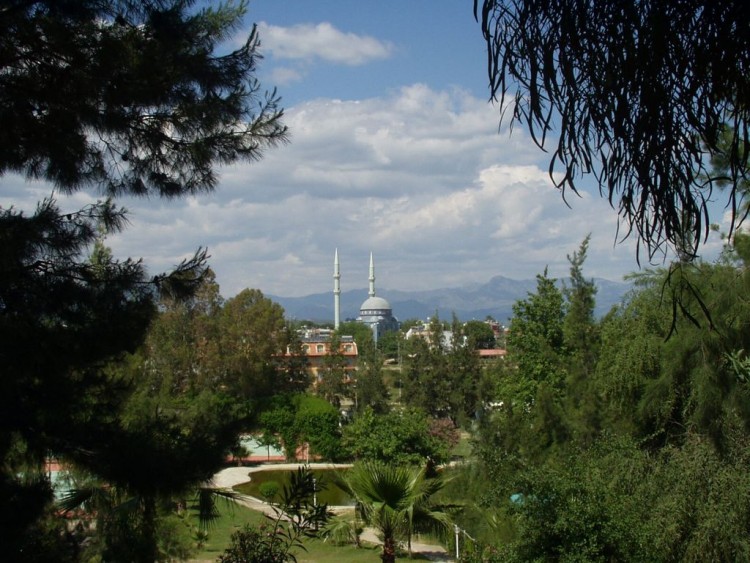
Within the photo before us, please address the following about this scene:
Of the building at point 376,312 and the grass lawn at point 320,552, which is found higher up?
the building at point 376,312

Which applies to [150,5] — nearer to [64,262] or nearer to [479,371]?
[64,262]

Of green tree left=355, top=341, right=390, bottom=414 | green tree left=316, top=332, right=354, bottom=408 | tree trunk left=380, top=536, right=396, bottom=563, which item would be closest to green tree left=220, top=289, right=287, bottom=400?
green tree left=316, top=332, right=354, bottom=408

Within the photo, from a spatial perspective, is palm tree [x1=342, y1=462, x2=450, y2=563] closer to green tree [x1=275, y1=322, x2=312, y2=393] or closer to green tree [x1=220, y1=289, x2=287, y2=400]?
green tree [x1=220, y1=289, x2=287, y2=400]

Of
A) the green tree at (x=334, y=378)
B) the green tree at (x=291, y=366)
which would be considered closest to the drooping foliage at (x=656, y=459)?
the green tree at (x=291, y=366)

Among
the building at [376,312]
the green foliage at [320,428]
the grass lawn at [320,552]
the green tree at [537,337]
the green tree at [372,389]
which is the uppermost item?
the building at [376,312]

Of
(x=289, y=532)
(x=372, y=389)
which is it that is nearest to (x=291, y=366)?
(x=372, y=389)

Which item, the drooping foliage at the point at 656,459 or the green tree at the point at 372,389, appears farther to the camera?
the green tree at the point at 372,389

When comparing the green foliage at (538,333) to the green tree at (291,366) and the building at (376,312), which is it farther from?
the building at (376,312)

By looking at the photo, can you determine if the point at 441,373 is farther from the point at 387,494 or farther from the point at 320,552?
the point at 387,494

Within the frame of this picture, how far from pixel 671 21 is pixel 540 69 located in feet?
1.20

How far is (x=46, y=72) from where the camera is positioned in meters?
6.14

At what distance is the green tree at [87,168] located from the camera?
19.9 ft

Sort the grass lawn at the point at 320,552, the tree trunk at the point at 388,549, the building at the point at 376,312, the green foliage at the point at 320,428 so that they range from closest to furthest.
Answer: the tree trunk at the point at 388,549
the grass lawn at the point at 320,552
the green foliage at the point at 320,428
the building at the point at 376,312

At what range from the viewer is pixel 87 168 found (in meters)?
6.68
